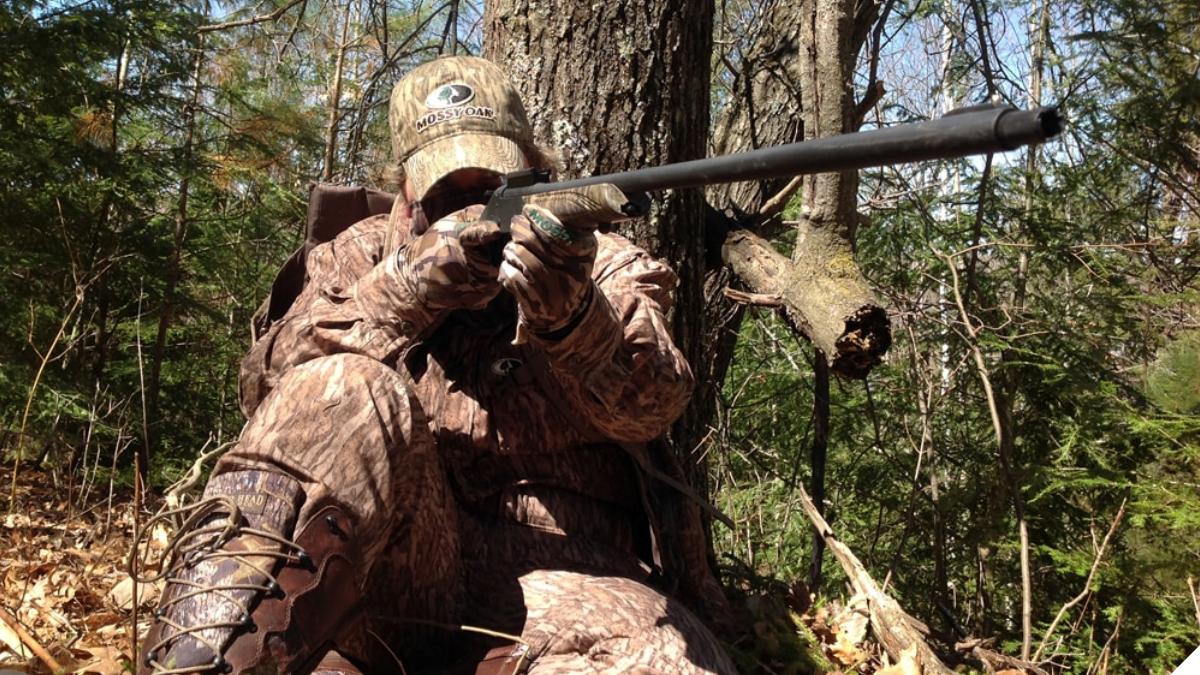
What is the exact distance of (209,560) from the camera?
188 centimetres

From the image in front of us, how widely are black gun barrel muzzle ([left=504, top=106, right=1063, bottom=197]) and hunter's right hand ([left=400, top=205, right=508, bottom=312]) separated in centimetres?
62

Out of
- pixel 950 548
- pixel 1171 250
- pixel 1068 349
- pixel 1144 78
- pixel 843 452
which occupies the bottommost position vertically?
pixel 950 548

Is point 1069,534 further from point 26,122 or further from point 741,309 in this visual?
point 26,122

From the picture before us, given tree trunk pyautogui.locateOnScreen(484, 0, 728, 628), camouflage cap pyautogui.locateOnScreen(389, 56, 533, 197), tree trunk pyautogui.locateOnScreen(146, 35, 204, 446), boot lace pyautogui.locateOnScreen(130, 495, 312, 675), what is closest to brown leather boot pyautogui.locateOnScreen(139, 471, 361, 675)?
boot lace pyautogui.locateOnScreen(130, 495, 312, 675)

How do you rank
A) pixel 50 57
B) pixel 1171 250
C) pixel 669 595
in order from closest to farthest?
pixel 669 595 → pixel 1171 250 → pixel 50 57

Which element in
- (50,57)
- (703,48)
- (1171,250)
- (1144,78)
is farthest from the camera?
(50,57)

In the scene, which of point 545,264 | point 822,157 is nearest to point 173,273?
point 545,264

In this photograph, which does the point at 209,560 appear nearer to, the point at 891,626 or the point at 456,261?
the point at 456,261

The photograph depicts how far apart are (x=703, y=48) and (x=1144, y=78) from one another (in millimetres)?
2765

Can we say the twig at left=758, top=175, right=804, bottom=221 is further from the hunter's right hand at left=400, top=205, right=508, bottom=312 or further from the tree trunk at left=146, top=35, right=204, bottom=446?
the tree trunk at left=146, top=35, right=204, bottom=446

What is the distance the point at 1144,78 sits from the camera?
4.96m

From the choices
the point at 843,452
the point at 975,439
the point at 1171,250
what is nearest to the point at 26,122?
the point at 843,452

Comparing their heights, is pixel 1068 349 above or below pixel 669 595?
above

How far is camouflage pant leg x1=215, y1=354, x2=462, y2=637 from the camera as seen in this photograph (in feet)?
6.40
